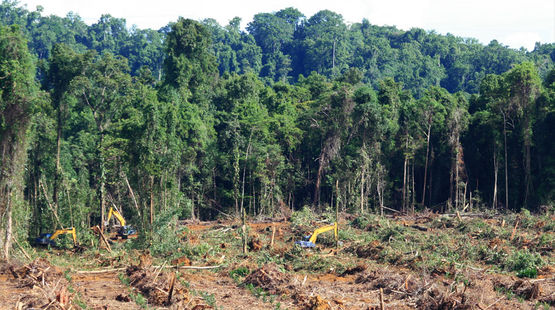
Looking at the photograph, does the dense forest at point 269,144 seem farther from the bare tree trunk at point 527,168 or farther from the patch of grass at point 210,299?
the patch of grass at point 210,299

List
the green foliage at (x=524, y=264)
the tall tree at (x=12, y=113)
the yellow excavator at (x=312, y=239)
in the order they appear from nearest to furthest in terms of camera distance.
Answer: the green foliage at (x=524, y=264) → the tall tree at (x=12, y=113) → the yellow excavator at (x=312, y=239)

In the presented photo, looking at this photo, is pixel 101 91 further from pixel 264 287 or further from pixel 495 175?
pixel 495 175

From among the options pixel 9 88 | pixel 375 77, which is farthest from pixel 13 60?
pixel 375 77

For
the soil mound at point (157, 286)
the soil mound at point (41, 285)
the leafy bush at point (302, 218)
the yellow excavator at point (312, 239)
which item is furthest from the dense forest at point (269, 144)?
the soil mound at point (157, 286)

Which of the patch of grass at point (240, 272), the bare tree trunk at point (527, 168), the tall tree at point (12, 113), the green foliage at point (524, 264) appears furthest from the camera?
the bare tree trunk at point (527, 168)

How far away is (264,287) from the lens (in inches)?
680

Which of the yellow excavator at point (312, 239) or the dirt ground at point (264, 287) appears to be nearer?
the dirt ground at point (264, 287)

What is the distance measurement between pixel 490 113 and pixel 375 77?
37851 mm

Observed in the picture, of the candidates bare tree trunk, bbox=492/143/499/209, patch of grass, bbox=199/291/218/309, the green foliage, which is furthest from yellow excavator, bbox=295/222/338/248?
bare tree trunk, bbox=492/143/499/209

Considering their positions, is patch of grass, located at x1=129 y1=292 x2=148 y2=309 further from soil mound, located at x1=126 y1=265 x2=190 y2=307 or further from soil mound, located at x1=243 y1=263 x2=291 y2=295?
soil mound, located at x1=243 y1=263 x2=291 y2=295

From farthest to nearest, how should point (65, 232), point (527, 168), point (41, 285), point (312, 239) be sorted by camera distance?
point (527, 168) → point (65, 232) → point (312, 239) → point (41, 285)

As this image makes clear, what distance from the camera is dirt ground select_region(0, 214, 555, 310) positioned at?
14.6m

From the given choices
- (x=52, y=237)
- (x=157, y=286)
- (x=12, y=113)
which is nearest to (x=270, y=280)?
(x=157, y=286)

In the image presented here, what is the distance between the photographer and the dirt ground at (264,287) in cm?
1456
